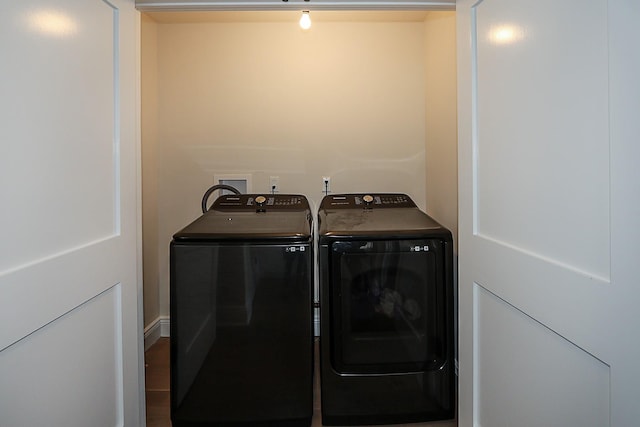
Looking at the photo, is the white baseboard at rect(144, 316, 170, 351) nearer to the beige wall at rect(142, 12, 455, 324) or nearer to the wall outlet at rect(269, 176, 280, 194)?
the beige wall at rect(142, 12, 455, 324)

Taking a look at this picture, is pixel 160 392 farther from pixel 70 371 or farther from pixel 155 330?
pixel 70 371

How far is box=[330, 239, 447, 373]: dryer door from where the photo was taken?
1.61 m

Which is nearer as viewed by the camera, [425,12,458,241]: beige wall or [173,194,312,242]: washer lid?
[173,194,312,242]: washer lid

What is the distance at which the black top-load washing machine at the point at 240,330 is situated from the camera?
5.05ft

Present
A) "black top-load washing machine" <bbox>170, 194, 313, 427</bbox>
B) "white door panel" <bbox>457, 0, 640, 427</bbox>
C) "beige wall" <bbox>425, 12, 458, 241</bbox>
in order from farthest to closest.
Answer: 1. "beige wall" <bbox>425, 12, 458, 241</bbox>
2. "black top-load washing machine" <bbox>170, 194, 313, 427</bbox>
3. "white door panel" <bbox>457, 0, 640, 427</bbox>

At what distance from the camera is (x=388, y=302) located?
1620 mm

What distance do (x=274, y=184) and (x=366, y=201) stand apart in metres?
0.72

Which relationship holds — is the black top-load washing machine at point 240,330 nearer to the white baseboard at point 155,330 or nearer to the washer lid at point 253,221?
the washer lid at point 253,221

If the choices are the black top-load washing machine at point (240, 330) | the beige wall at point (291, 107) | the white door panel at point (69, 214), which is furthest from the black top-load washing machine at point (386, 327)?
the beige wall at point (291, 107)

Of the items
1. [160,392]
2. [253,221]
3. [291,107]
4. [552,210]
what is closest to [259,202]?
[253,221]

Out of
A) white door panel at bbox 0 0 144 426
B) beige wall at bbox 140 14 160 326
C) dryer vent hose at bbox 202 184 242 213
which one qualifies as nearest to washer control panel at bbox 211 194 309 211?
dryer vent hose at bbox 202 184 242 213

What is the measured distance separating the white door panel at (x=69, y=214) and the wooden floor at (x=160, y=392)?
0.49m

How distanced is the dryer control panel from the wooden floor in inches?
40.9

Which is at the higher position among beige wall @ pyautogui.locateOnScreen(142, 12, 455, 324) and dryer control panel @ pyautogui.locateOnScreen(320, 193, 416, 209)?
beige wall @ pyautogui.locateOnScreen(142, 12, 455, 324)
